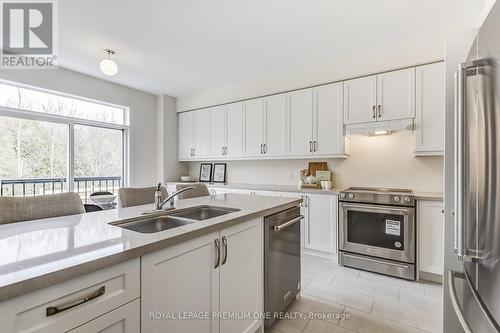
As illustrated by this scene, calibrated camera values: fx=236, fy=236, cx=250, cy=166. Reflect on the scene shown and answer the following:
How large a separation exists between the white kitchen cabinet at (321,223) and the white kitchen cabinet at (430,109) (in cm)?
119

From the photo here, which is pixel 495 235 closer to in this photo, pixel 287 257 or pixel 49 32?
pixel 287 257

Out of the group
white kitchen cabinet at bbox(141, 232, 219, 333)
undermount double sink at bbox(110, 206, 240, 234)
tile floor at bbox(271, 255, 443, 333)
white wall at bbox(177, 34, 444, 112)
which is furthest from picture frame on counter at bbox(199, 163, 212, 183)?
white kitchen cabinet at bbox(141, 232, 219, 333)

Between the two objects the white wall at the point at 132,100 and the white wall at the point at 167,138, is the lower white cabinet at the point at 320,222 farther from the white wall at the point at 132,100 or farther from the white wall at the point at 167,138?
the white wall at the point at 132,100

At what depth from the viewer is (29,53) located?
3.07 m

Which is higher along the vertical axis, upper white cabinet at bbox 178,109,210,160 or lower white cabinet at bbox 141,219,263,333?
upper white cabinet at bbox 178,109,210,160

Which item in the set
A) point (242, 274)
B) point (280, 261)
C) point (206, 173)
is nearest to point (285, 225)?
point (280, 261)

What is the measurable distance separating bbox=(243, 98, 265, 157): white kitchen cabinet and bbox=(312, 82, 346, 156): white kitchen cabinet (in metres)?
0.90

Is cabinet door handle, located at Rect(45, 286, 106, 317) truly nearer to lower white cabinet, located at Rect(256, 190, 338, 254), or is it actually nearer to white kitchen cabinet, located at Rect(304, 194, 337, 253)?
lower white cabinet, located at Rect(256, 190, 338, 254)

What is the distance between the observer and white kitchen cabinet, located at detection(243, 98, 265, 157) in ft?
12.9

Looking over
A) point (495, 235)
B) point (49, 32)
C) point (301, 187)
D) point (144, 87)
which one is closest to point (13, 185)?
point (49, 32)

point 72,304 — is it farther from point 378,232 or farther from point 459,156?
point 378,232

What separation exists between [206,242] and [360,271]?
7.66 feet

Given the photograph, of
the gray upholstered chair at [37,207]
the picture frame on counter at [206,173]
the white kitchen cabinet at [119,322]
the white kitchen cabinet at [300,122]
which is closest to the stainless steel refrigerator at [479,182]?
the white kitchen cabinet at [119,322]

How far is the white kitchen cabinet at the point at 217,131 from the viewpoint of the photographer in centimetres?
440
